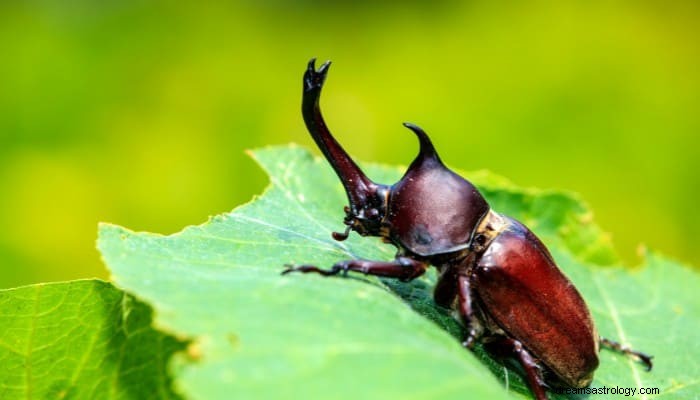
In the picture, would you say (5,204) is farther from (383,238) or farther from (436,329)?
(436,329)

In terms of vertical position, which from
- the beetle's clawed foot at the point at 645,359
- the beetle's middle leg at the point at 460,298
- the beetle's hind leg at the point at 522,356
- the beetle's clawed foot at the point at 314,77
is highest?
the beetle's clawed foot at the point at 314,77

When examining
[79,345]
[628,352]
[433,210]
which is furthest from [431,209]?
[79,345]

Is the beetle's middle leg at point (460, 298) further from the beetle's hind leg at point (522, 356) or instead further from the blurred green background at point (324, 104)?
the blurred green background at point (324, 104)

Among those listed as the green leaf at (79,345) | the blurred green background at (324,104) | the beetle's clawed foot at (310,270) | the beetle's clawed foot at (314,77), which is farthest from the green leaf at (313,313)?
the blurred green background at (324,104)

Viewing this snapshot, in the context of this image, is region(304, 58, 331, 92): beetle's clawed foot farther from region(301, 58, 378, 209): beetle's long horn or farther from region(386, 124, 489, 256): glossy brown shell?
region(386, 124, 489, 256): glossy brown shell

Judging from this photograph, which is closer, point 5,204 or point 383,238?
point 383,238

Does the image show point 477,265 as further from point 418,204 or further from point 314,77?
point 314,77

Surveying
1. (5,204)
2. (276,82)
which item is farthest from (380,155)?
(5,204)

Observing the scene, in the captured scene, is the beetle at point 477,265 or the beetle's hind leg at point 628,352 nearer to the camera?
the beetle at point 477,265
